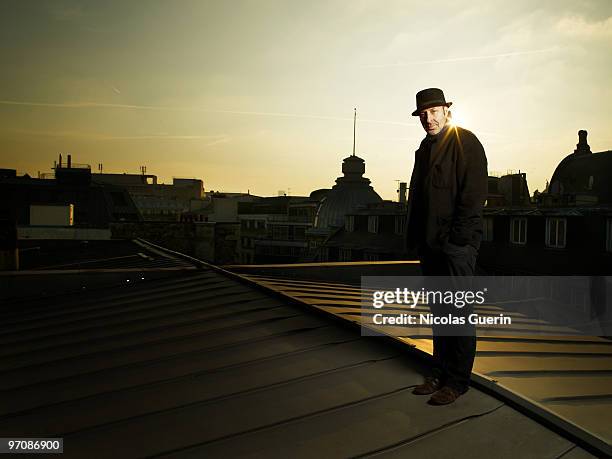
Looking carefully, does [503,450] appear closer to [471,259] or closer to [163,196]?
[471,259]

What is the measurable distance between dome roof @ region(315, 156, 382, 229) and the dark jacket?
44.1 metres

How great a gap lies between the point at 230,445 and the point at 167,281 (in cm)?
555

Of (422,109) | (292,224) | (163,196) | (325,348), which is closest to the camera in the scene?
(422,109)

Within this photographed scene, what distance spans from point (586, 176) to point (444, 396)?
50.2m

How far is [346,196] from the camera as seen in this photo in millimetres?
49312

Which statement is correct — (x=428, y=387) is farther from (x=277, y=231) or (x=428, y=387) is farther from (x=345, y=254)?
(x=277, y=231)

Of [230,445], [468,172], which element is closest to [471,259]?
[468,172]

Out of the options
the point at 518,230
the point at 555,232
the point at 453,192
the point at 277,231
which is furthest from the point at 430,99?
the point at 277,231

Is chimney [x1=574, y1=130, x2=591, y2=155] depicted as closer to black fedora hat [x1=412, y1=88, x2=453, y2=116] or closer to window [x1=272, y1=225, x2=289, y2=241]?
window [x1=272, y1=225, x2=289, y2=241]

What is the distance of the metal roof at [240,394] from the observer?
2602 millimetres

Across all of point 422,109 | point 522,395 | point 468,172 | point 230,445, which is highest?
point 422,109

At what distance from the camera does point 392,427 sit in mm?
2732

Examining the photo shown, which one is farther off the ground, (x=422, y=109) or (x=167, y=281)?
(x=422, y=109)

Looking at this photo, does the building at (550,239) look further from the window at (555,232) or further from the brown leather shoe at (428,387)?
the brown leather shoe at (428,387)
